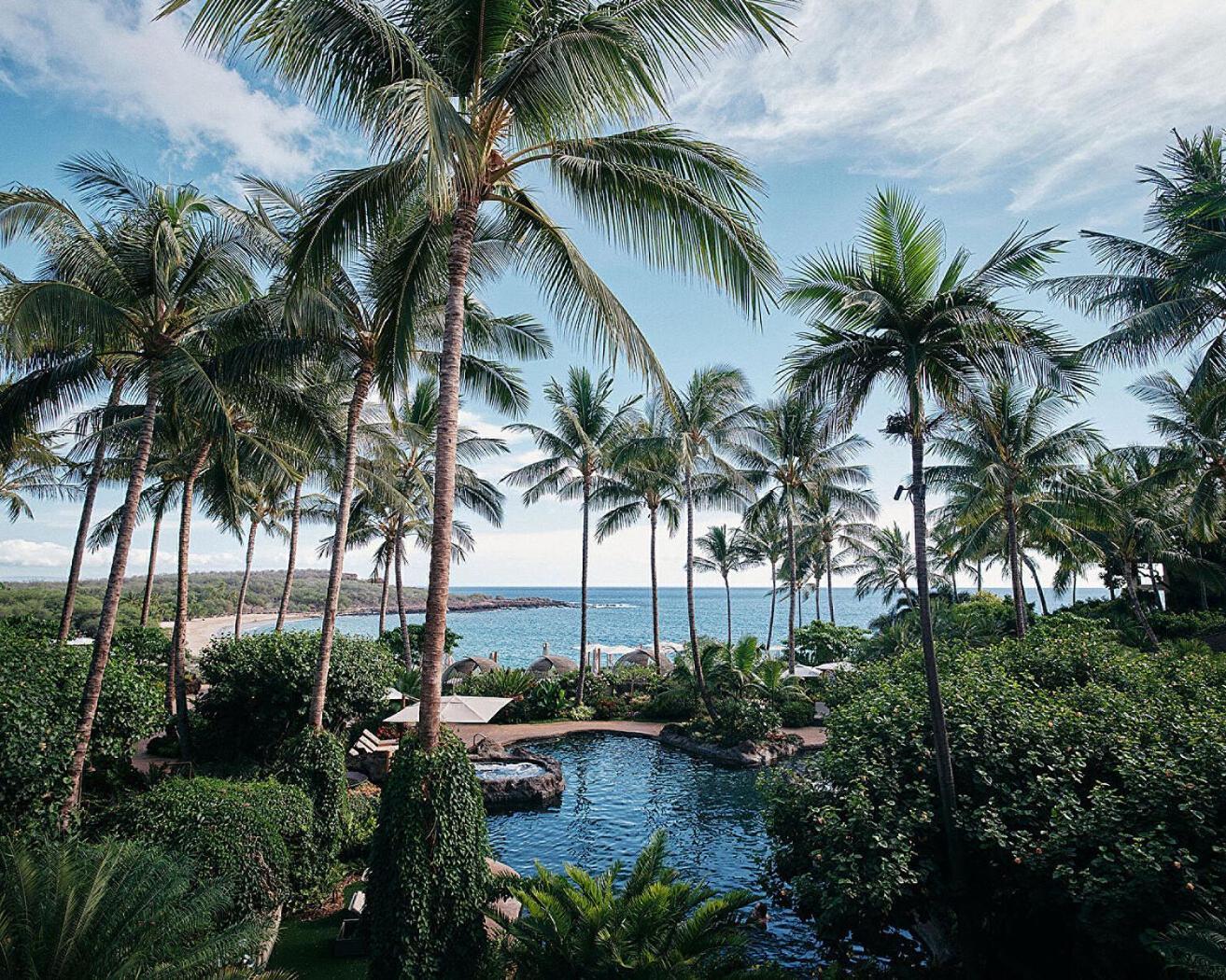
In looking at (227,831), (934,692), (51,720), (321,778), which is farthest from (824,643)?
(51,720)

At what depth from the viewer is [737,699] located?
1883cm

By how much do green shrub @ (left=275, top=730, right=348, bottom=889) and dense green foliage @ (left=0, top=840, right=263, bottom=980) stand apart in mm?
4070

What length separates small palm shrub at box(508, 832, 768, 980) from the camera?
5836 millimetres

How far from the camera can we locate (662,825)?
41.9 ft

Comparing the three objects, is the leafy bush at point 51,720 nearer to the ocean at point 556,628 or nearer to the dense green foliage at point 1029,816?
the dense green foliage at point 1029,816

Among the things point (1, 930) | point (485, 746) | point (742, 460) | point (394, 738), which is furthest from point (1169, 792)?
point (742, 460)

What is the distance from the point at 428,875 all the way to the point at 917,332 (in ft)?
29.2

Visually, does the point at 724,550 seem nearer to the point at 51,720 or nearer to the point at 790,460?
the point at 790,460

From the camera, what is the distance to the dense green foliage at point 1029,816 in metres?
6.21

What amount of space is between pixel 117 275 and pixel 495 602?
5326 inches

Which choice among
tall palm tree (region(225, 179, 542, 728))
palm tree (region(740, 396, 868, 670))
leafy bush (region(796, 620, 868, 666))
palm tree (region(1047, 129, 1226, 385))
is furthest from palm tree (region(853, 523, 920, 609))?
tall palm tree (region(225, 179, 542, 728))

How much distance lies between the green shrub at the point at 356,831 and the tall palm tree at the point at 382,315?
5.10 feet

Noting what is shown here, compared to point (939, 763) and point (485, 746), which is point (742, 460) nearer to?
point (485, 746)

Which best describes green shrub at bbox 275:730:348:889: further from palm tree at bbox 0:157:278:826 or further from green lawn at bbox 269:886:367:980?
palm tree at bbox 0:157:278:826
